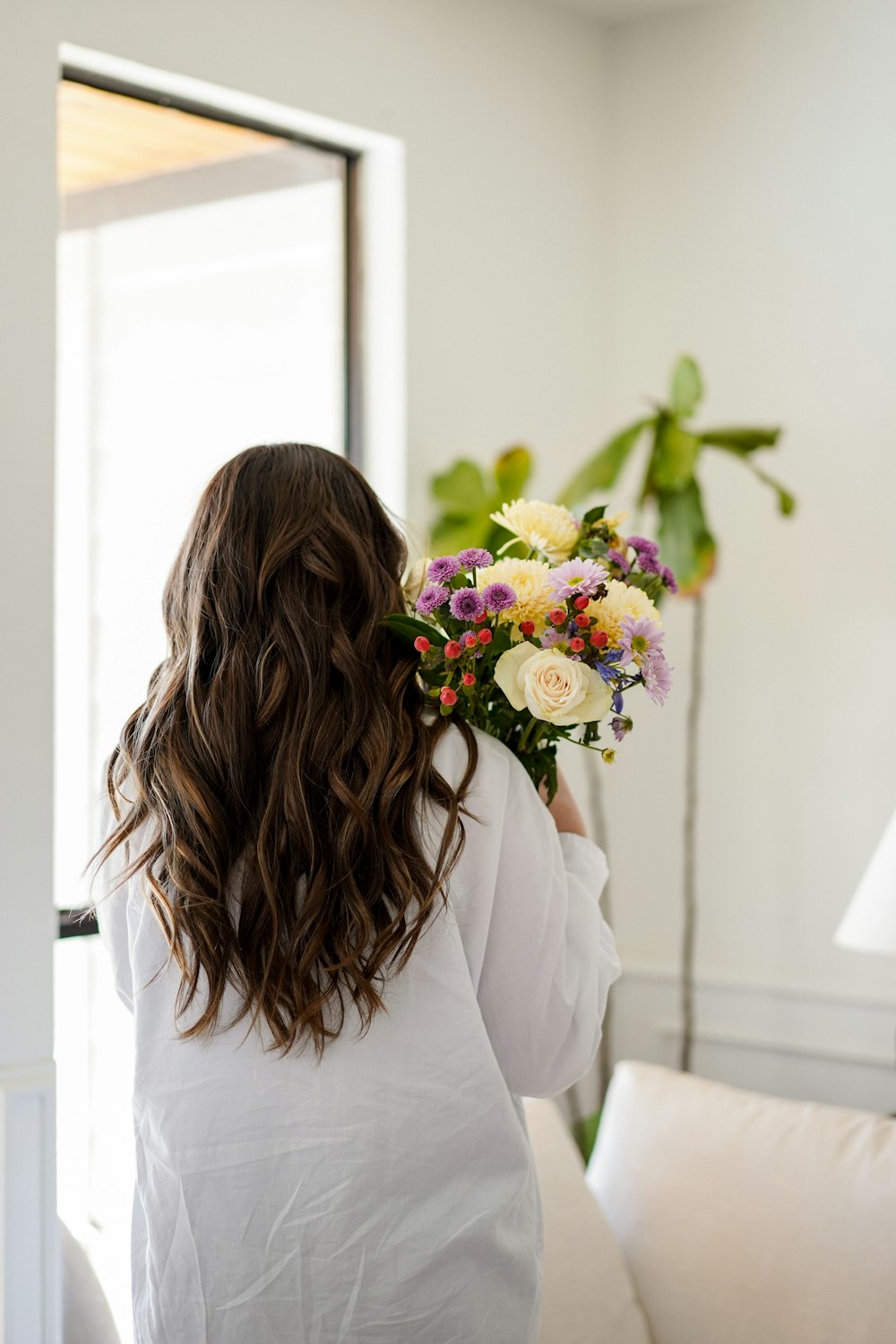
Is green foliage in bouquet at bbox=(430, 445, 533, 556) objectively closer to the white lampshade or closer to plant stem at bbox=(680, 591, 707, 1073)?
plant stem at bbox=(680, 591, 707, 1073)

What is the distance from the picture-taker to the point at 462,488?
2.57m

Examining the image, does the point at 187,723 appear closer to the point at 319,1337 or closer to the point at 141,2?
the point at 319,1337

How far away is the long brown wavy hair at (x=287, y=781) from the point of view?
124cm

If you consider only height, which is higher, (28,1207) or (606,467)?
(606,467)

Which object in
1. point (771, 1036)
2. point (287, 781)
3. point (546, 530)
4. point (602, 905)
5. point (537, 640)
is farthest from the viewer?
point (602, 905)

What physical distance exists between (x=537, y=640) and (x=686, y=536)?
4.24ft

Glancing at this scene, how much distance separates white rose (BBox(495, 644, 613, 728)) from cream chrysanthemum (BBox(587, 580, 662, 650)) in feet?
0.14

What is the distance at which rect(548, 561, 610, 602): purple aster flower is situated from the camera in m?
1.29

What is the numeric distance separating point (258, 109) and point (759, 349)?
3.76ft

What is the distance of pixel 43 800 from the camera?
197 centimetres

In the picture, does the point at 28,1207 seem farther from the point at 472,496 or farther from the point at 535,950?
the point at 472,496

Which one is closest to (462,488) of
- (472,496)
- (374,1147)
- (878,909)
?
(472,496)

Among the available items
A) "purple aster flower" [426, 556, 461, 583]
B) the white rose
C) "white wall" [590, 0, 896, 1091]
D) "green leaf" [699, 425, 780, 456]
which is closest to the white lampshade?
"white wall" [590, 0, 896, 1091]

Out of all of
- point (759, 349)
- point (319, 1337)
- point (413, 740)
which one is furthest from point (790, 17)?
point (319, 1337)
